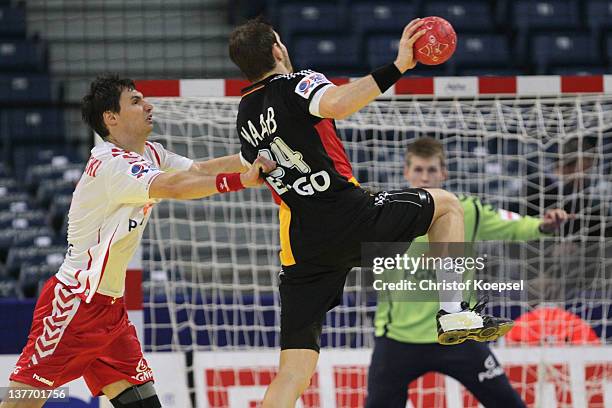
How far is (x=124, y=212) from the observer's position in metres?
5.24

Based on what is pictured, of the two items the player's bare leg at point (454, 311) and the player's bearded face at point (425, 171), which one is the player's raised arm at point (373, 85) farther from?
A: the player's bearded face at point (425, 171)

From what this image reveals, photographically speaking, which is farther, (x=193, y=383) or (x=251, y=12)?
(x=251, y=12)

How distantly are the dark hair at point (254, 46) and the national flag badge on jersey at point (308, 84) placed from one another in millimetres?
255

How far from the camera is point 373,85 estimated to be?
4535mm

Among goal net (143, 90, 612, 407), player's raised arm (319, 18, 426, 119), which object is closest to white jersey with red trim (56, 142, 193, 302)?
player's raised arm (319, 18, 426, 119)

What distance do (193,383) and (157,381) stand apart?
0.75 ft

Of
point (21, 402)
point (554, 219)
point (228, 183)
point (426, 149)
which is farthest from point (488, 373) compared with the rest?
point (21, 402)

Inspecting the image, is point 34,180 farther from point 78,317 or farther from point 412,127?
point 78,317

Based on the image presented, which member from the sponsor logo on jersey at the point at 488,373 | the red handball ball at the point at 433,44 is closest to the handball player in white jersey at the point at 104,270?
the red handball ball at the point at 433,44

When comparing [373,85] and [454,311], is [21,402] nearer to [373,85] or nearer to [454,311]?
[454,311]

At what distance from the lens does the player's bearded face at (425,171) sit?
6.35 metres

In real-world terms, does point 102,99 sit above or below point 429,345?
above

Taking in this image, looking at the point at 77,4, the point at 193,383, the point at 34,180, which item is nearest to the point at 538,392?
the point at 193,383

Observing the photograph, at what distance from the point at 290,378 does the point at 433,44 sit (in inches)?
61.5
